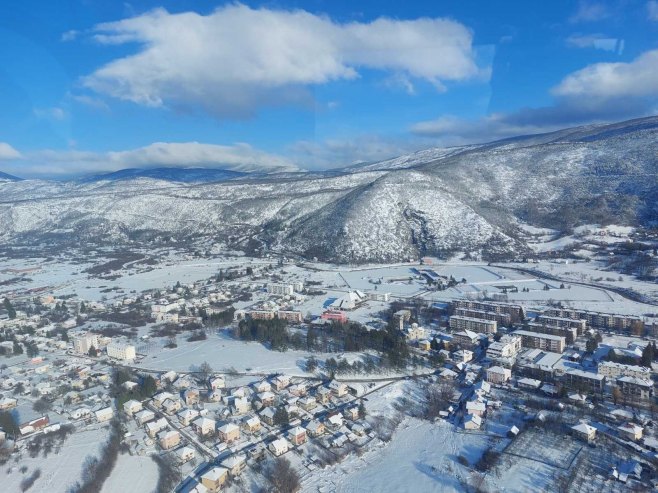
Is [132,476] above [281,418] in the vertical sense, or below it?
below

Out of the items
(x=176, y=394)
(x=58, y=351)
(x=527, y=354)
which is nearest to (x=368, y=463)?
(x=176, y=394)

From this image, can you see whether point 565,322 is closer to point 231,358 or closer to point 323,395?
point 323,395

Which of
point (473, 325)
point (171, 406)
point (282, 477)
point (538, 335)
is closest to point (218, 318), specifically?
point (171, 406)

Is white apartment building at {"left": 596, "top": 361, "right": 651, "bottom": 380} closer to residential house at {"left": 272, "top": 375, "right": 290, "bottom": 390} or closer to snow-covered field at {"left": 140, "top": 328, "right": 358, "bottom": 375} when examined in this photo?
snow-covered field at {"left": 140, "top": 328, "right": 358, "bottom": 375}

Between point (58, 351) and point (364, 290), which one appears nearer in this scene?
point (58, 351)

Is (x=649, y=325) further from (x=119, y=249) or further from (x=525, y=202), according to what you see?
(x=119, y=249)

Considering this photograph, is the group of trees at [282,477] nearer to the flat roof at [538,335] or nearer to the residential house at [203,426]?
the residential house at [203,426]

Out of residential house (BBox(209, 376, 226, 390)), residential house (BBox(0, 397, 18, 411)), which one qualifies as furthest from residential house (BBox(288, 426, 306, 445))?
residential house (BBox(0, 397, 18, 411))
